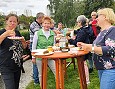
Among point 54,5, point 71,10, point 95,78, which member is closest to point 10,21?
point 95,78

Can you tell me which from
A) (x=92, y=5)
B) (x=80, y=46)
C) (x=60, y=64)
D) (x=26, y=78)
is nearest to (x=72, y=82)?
(x=26, y=78)

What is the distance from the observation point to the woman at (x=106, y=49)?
3140 millimetres

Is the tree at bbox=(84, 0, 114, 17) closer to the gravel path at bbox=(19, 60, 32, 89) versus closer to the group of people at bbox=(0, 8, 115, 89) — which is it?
the gravel path at bbox=(19, 60, 32, 89)

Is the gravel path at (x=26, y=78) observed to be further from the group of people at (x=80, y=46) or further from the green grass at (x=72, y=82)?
the group of people at (x=80, y=46)

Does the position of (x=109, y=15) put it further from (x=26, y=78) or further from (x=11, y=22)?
(x=26, y=78)

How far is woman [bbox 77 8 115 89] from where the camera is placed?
3140 millimetres

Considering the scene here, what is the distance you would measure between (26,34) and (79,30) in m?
8.11

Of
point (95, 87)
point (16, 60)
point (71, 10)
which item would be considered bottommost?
point (95, 87)

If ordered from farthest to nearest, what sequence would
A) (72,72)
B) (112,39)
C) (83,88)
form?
1. (72,72)
2. (83,88)
3. (112,39)

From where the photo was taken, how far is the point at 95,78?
22.3ft

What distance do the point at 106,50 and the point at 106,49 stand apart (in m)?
0.01

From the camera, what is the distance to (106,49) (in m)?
3.12

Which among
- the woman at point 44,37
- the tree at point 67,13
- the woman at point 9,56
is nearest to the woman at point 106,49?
the woman at point 9,56

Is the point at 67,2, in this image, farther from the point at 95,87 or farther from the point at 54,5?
the point at 95,87
